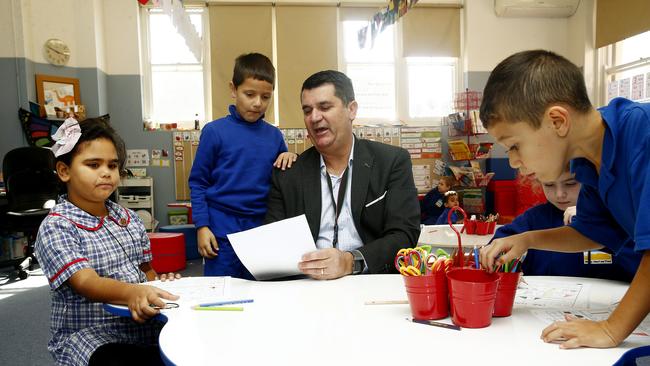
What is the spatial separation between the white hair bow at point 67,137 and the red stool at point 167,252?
3229 mm

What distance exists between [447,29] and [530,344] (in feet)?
19.6

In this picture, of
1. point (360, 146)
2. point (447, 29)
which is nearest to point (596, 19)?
point (447, 29)

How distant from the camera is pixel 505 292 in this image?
3.29 feet

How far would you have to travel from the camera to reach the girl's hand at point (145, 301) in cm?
113

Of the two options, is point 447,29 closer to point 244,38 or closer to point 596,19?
point 596,19

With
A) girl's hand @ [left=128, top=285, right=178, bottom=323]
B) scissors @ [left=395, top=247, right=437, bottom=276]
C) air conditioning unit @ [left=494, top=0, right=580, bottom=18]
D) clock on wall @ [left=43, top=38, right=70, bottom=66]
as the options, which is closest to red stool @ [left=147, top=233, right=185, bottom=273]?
clock on wall @ [left=43, top=38, right=70, bottom=66]

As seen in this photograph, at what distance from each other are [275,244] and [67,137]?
0.79m

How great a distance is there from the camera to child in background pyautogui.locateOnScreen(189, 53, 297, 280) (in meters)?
2.02

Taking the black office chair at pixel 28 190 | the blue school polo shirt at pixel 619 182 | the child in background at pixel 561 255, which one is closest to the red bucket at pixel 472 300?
the blue school polo shirt at pixel 619 182

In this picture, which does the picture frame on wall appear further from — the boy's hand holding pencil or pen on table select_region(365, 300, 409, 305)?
the boy's hand holding pencil

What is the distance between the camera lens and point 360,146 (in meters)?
1.90

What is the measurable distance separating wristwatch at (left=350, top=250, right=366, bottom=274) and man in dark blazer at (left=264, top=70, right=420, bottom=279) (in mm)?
121

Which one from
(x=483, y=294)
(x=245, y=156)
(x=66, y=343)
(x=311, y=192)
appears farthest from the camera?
(x=245, y=156)

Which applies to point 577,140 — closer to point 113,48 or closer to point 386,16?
point 386,16
